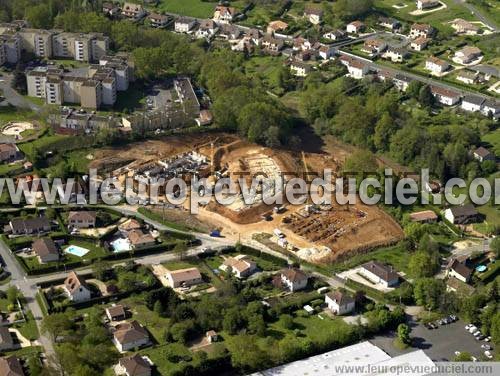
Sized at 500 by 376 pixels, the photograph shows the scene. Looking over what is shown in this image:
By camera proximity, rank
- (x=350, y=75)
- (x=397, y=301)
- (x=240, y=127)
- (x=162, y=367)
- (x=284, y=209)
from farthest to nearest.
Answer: (x=350, y=75) < (x=240, y=127) < (x=284, y=209) < (x=397, y=301) < (x=162, y=367)

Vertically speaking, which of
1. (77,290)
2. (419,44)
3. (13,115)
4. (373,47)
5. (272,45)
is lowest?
(77,290)

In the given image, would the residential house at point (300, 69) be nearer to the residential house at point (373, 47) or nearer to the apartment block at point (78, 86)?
the residential house at point (373, 47)

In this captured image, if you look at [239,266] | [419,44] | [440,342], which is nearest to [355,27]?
[419,44]

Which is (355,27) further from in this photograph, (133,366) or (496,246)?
(133,366)

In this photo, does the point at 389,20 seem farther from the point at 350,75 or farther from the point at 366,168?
the point at 366,168

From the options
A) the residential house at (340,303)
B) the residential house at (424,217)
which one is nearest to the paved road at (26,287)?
the residential house at (340,303)

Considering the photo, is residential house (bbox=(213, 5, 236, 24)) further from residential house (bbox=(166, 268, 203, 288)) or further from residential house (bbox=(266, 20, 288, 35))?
residential house (bbox=(166, 268, 203, 288))

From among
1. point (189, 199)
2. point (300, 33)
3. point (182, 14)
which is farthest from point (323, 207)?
point (182, 14)
